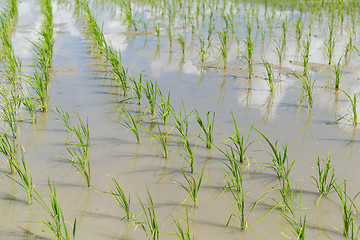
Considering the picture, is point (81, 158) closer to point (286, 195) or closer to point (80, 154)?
point (80, 154)

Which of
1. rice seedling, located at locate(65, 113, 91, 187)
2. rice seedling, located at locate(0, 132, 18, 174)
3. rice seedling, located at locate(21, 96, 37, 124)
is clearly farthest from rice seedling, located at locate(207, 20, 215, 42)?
rice seedling, located at locate(0, 132, 18, 174)

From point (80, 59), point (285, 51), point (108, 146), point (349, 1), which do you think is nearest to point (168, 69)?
point (80, 59)

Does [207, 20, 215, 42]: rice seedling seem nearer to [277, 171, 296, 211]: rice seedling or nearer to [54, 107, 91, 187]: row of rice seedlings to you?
[54, 107, 91, 187]: row of rice seedlings

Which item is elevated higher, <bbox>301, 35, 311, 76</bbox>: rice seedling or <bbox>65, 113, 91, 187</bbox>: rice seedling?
<bbox>301, 35, 311, 76</bbox>: rice seedling

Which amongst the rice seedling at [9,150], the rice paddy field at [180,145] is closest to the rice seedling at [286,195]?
the rice paddy field at [180,145]

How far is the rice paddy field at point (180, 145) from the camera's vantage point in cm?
223

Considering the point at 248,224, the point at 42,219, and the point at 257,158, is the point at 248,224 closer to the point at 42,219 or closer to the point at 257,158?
the point at 257,158

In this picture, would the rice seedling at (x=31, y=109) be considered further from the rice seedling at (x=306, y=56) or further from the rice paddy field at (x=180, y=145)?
the rice seedling at (x=306, y=56)

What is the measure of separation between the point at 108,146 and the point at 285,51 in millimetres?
2965

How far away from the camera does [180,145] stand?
3.07m

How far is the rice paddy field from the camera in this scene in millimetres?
2230

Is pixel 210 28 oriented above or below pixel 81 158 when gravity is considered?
above

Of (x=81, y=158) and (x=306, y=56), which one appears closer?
(x=81, y=158)

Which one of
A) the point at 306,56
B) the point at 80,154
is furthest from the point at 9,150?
the point at 306,56
